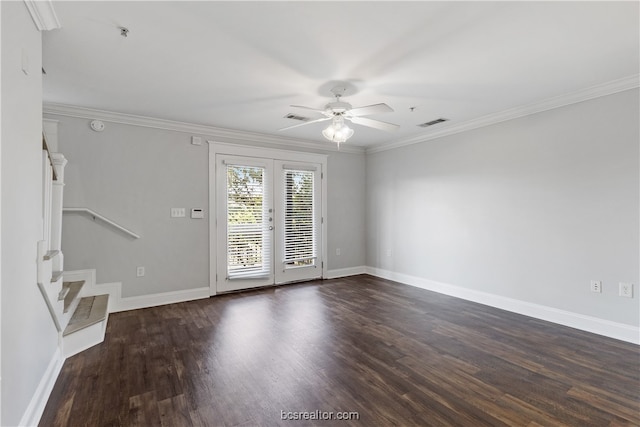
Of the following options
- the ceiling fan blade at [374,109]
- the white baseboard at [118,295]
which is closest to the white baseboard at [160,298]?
the white baseboard at [118,295]

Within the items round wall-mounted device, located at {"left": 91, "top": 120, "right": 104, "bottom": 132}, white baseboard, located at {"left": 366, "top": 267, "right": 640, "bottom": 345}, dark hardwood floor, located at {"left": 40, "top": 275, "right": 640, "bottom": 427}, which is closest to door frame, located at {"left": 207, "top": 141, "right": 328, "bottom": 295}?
dark hardwood floor, located at {"left": 40, "top": 275, "right": 640, "bottom": 427}

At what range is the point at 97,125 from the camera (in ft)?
12.5

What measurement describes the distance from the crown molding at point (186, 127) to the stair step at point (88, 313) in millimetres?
2202

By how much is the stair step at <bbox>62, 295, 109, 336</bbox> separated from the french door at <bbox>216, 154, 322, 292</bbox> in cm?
148

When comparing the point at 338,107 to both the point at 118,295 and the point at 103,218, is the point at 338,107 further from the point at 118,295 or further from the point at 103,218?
the point at 118,295

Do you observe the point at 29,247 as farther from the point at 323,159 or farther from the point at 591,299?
the point at 591,299

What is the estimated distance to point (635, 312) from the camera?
116 inches

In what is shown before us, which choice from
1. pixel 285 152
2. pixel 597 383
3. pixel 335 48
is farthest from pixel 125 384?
pixel 285 152

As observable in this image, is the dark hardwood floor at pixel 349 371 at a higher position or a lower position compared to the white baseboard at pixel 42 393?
lower

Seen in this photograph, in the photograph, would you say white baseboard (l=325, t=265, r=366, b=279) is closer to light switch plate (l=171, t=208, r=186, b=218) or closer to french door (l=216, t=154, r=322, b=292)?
french door (l=216, t=154, r=322, b=292)

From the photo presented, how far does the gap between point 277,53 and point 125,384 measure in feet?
9.02

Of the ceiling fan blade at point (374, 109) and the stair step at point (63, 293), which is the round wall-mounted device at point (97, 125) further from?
the ceiling fan blade at point (374, 109)

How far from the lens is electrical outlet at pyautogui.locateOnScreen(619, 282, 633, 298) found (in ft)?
9.81

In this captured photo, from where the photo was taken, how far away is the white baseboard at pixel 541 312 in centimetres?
302
